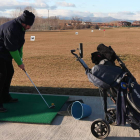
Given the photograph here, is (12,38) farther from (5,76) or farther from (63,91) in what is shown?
(63,91)

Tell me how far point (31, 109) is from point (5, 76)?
2.90 feet

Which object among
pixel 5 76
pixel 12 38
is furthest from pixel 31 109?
pixel 12 38

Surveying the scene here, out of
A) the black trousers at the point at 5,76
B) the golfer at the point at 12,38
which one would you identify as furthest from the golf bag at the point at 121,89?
the black trousers at the point at 5,76

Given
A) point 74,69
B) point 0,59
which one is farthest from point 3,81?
point 74,69

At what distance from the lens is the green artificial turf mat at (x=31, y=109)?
4239 mm

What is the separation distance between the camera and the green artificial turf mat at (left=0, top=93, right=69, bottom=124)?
424cm

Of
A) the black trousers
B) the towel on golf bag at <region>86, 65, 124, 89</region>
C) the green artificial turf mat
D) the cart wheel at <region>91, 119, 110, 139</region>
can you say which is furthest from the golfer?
the cart wheel at <region>91, 119, 110, 139</region>

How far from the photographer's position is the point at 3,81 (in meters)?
4.58

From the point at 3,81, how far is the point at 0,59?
46 cm

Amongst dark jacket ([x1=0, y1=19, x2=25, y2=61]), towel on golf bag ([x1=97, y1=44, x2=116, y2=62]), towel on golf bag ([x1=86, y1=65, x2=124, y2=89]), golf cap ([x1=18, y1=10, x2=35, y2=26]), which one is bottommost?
towel on golf bag ([x1=86, y1=65, x2=124, y2=89])

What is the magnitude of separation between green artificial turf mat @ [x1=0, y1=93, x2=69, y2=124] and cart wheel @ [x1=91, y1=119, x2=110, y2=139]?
92cm

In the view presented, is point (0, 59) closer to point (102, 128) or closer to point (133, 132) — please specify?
point (102, 128)

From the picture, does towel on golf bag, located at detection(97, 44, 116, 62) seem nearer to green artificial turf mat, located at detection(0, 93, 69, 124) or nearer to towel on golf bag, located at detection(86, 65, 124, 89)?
towel on golf bag, located at detection(86, 65, 124, 89)

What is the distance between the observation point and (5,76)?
4594 mm
